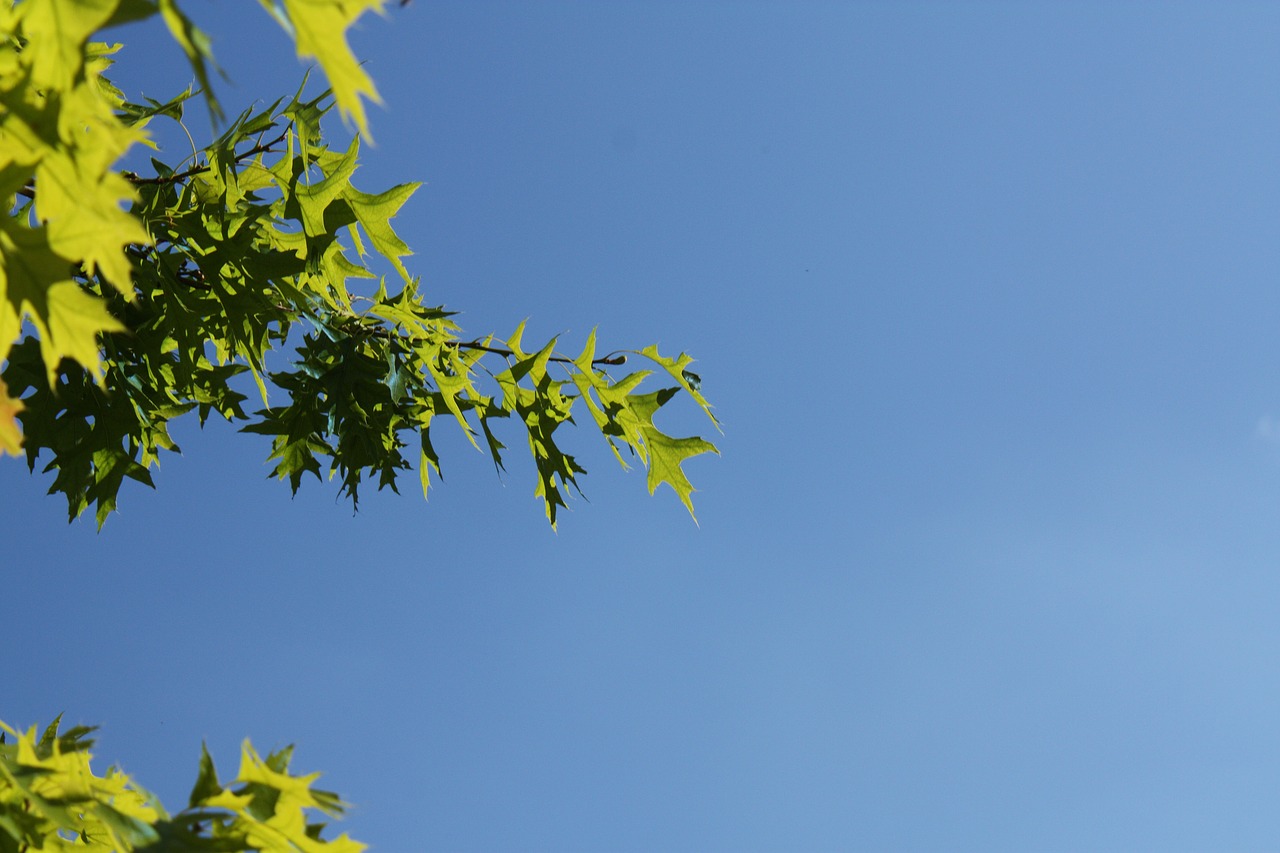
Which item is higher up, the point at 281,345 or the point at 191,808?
the point at 281,345

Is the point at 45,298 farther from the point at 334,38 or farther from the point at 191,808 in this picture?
the point at 191,808

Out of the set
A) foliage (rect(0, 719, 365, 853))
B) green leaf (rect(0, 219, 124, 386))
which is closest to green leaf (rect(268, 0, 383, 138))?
green leaf (rect(0, 219, 124, 386))

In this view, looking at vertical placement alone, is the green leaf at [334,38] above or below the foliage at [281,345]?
below

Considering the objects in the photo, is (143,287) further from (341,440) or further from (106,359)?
(341,440)

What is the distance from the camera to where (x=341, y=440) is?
439 centimetres

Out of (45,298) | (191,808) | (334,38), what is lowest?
(191,808)

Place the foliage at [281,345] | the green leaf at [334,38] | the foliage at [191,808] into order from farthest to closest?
the foliage at [281,345] < the foliage at [191,808] < the green leaf at [334,38]

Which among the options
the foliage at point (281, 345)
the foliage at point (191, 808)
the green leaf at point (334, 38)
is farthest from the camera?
the foliage at point (281, 345)

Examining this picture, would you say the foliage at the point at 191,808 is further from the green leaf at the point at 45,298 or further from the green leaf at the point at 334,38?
the green leaf at the point at 334,38

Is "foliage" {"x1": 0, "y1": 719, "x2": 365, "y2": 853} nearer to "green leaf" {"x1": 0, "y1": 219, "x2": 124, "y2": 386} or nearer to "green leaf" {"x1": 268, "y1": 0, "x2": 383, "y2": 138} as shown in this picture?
"green leaf" {"x1": 0, "y1": 219, "x2": 124, "y2": 386}

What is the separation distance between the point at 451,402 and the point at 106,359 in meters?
1.20

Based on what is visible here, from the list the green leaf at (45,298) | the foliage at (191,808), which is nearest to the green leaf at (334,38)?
the green leaf at (45,298)

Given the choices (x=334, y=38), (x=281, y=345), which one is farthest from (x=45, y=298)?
(x=281, y=345)

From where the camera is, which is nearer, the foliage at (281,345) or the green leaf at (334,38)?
the green leaf at (334,38)
